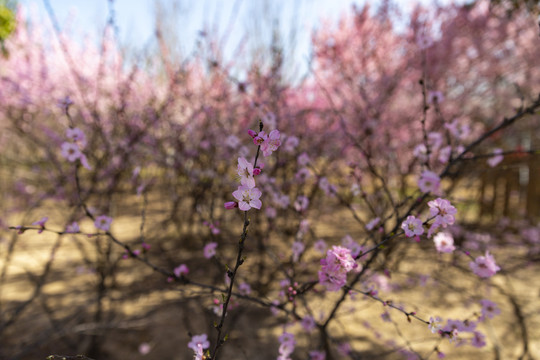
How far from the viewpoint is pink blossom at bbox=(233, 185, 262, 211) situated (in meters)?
0.84

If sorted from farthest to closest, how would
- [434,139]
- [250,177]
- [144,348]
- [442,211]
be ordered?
[144,348], [434,139], [442,211], [250,177]

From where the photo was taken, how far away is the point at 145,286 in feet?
14.9

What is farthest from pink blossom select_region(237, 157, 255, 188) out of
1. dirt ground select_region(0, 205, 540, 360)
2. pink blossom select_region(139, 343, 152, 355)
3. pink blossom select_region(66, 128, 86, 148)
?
pink blossom select_region(139, 343, 152, 355)

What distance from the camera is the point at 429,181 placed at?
5.46 ft

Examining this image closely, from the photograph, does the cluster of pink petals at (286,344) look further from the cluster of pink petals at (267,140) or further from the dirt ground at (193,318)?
the cluster of pink petals at (267,140)

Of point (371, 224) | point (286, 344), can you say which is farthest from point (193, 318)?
point (371, 224)

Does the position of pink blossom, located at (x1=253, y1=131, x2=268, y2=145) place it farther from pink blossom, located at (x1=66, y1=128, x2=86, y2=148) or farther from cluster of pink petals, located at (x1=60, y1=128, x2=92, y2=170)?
pink blossom, located at (x1=66, y1=128, x2=86, y2=148)

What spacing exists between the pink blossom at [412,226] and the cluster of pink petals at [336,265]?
0.23 metres

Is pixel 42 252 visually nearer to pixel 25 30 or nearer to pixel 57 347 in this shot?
pixel 57 347

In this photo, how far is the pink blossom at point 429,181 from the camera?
161cm

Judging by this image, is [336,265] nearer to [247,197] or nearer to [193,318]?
[247,197]

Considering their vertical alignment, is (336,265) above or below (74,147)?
below

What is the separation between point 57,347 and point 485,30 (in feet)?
30.0

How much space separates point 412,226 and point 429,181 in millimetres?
582
